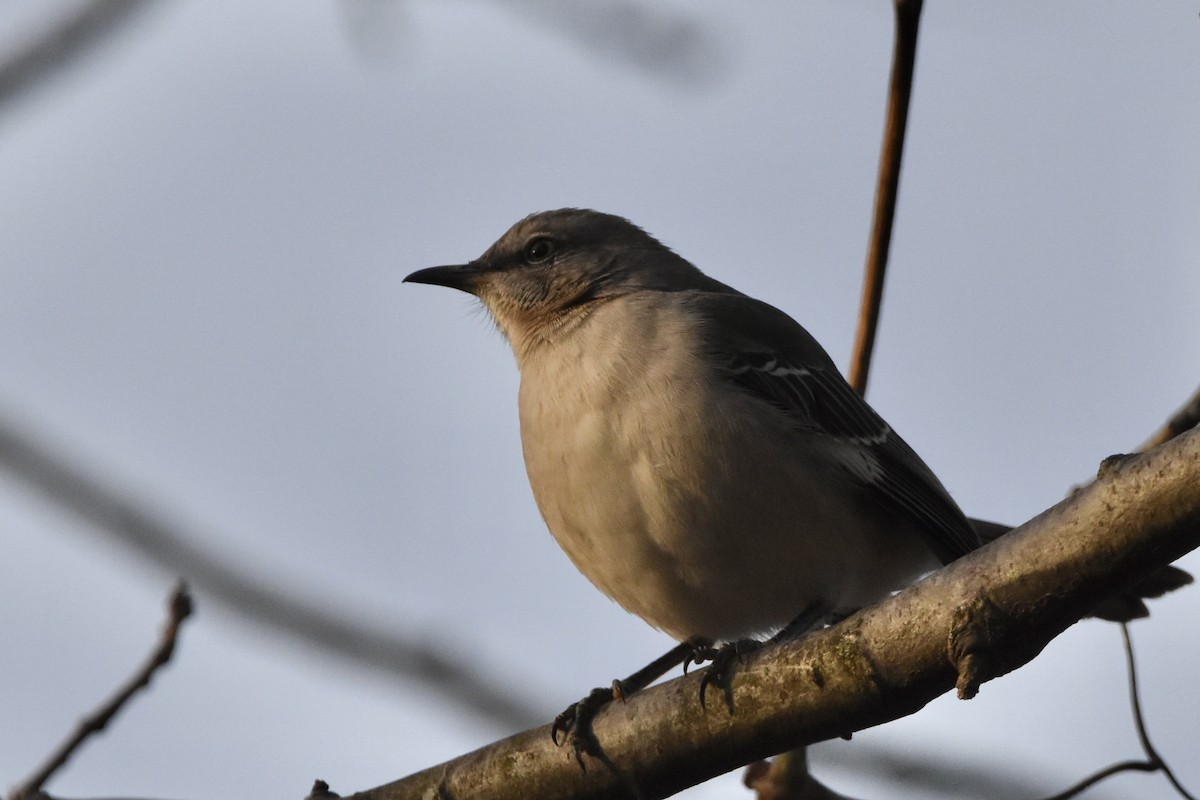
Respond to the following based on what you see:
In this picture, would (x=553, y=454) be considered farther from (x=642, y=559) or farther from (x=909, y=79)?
(x=909, y=79)

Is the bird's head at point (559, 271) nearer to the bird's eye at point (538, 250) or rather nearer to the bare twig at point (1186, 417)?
the bird's eye at point (538, 250)

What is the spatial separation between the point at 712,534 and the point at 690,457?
0.36m

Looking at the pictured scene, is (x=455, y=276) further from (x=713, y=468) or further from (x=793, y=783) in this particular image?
(x=793, y=783)

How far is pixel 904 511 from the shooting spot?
6.52m

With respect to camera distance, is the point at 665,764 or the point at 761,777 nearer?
the point at 665,764

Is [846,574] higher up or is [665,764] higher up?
[846,574]

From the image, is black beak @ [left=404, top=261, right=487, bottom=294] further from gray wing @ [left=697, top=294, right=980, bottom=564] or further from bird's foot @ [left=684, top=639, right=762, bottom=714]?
bird's foot @ [left=684, top=639, right=762, bottom=714]

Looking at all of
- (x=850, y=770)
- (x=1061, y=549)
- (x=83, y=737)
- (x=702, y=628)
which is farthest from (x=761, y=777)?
(x=83, y=737)

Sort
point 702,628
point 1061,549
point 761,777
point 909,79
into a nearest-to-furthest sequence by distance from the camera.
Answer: point 1061,549
point 909,79
point 761,777
point 702,628

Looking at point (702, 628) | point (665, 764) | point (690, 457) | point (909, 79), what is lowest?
point (665, 764)

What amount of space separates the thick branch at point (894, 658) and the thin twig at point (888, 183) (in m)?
1.63

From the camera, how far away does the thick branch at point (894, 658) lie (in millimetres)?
3504

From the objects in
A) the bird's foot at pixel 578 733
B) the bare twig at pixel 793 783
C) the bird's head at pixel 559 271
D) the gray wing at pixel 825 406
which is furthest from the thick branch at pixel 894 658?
the bird's head at pixel 559 271

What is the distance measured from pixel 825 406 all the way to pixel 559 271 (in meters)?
1.83
